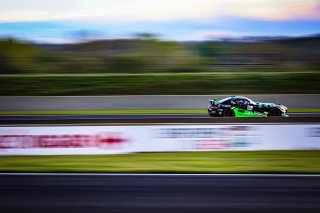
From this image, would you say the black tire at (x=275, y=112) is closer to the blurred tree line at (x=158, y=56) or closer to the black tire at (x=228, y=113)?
the black tire at (x=228, y=113)

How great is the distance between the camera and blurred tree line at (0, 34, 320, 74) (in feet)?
117

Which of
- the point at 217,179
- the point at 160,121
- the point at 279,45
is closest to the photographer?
the point at 217,179

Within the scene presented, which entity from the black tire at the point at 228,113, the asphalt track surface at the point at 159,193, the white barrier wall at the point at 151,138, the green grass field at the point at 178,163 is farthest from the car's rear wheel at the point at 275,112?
the asphalt track surface at the point at 159,193

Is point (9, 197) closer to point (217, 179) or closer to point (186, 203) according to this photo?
point (186, 203)

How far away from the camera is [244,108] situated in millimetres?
20219

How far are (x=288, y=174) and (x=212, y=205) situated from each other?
3.08 metres

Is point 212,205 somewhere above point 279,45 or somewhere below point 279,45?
below

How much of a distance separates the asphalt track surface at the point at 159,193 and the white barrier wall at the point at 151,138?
6.84ft

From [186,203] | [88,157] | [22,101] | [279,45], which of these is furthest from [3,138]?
[279,45]

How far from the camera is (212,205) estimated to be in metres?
7.29

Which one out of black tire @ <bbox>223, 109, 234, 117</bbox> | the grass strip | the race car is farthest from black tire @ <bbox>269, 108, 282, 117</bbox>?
the grass strip

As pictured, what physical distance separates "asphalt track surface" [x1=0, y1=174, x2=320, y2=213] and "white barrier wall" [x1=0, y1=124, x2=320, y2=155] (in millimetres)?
2084

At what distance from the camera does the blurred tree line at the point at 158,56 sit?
35594 mm

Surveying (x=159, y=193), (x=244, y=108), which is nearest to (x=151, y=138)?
(x=159, y=193)
